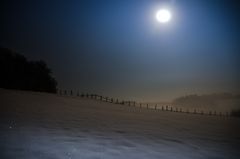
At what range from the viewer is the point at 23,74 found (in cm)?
4244

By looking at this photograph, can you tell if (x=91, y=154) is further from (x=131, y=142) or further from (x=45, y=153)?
(x=131, y=142)

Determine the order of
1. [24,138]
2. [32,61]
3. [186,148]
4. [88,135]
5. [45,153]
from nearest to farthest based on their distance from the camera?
1. [45,153]
2. [24,138]
3. [186,148]
4. [88,135]
5. [32,61]

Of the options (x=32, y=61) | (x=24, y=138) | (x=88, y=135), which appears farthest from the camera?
(x=32, y=61)

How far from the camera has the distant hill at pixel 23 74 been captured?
39.7m

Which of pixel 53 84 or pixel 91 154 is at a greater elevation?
pixel 53 84

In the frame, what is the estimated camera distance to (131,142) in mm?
8750

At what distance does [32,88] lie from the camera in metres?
42.4

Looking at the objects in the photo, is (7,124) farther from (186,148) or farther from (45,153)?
(186,148)

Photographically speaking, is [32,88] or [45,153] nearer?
[45,153]

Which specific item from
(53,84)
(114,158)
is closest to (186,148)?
(114,158)

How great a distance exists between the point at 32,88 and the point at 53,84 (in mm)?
5483

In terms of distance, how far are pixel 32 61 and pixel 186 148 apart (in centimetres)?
4233

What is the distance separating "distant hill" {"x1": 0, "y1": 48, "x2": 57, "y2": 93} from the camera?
130ft

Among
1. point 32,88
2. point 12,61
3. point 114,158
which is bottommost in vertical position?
point 114,158
